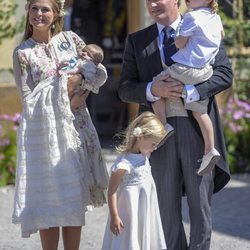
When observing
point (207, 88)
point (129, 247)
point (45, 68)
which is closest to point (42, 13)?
point (45, 68)

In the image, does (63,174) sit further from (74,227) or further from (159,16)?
(159,16)

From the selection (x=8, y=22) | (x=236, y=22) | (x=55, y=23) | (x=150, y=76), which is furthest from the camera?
(x=236, y=22)

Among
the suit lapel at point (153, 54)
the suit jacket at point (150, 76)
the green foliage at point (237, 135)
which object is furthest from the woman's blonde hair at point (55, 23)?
the green foliage at point (237, 135)

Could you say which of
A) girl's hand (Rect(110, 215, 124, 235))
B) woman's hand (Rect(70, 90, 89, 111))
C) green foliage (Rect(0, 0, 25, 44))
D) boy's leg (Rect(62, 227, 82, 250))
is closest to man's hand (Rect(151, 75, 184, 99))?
woman's hand (Rect(70, 90, 89, 111))

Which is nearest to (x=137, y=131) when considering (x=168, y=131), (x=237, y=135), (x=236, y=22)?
(x=168, y=131)

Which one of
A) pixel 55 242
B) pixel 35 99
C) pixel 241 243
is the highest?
pixel 35 99

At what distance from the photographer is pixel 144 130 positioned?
5105 mm

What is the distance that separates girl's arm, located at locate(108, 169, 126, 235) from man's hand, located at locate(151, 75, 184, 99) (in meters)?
0.49

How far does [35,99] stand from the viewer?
554cm

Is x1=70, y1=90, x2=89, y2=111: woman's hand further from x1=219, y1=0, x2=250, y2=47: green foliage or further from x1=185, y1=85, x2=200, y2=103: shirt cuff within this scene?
x1=219, y1=0, x2=250, y2=47: green foliage

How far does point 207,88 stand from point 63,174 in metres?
1.01

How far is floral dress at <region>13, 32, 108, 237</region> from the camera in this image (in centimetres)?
550

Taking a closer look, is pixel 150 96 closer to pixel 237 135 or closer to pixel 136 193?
pixel 136 193

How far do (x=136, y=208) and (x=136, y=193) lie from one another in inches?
3.3
